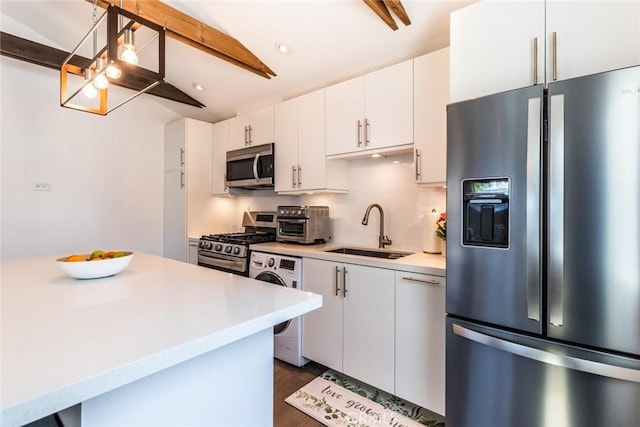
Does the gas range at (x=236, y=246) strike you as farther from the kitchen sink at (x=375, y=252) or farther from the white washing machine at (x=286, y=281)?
the kitchen sink at (x=375, y=252)

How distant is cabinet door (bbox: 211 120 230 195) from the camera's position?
3.54 m

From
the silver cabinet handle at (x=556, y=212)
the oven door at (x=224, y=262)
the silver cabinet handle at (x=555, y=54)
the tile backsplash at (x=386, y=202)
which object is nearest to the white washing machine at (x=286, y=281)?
the oven door at (x=224, y=262)

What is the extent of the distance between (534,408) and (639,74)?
1.27 meters

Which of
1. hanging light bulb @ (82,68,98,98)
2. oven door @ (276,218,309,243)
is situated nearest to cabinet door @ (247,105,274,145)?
oven door @ (276,218,309,243)

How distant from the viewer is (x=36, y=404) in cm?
52

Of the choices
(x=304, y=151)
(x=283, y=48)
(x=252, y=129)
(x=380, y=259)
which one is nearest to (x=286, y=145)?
(x=304, y=151)

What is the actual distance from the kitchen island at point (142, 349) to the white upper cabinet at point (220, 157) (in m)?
2.36

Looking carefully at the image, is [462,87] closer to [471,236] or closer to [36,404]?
[471,236]

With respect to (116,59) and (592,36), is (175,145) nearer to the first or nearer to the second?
(116,59)

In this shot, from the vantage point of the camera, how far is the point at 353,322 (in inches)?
82.4

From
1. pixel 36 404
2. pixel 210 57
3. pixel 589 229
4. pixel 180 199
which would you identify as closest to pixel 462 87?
pixel 589 229

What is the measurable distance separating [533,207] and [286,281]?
173 cm

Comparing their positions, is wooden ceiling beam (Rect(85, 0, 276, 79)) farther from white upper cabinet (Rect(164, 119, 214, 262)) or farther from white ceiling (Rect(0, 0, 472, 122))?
white upper cabinet (Rect(164, 119, 214, 262))

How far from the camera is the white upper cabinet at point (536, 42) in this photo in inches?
47.5
